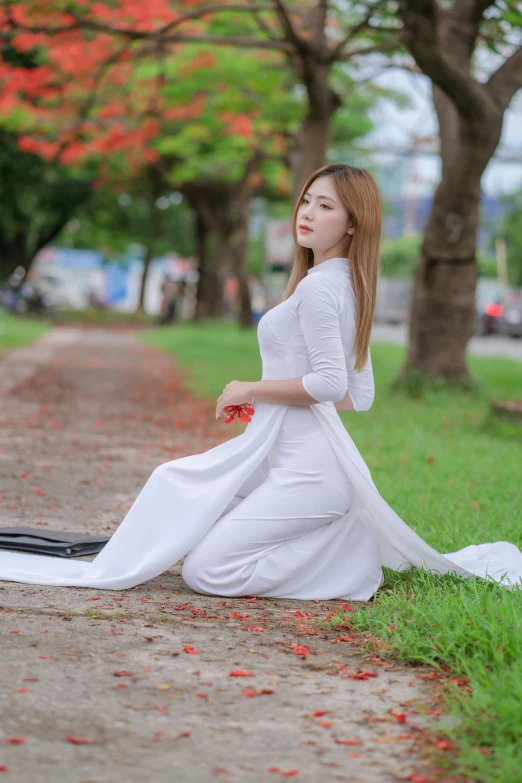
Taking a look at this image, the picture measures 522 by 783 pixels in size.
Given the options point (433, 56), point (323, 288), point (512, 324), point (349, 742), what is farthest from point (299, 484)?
point (512, 324)

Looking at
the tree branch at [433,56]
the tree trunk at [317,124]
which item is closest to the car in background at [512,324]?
the tree trunk at [317,124]

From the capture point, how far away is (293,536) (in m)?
4.55

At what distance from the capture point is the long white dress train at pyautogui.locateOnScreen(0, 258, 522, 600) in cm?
441

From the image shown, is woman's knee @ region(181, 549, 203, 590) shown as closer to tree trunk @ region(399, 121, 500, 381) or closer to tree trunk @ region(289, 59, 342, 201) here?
tree trunk @ region(399, 121, 500, 381)

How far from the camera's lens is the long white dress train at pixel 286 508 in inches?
174

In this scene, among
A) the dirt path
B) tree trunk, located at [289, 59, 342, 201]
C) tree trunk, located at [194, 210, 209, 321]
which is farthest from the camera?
tree trunk, located at [194, 210, 209, 321]

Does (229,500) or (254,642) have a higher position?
(229,500)

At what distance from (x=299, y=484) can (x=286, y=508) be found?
0.11 m

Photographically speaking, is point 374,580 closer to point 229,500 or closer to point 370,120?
point 229,500

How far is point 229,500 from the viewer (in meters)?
4.46

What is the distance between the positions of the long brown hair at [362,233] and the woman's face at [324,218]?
0.03 metres

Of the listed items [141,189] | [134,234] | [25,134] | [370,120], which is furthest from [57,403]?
[134,234]

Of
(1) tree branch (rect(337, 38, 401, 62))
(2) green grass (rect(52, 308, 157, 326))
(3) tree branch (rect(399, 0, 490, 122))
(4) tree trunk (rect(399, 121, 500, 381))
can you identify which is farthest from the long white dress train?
(2) green grass (rect(52, 308, 157, 326))

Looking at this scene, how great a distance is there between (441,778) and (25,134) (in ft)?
81.4
